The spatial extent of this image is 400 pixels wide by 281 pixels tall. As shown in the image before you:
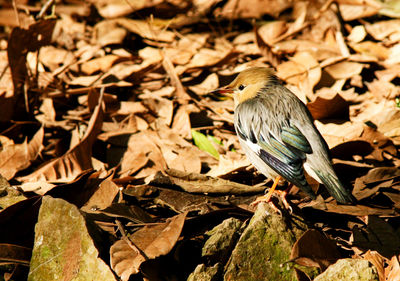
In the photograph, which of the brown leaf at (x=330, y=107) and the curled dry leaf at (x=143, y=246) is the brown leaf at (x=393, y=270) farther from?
the brown leaf at (x=330, y=107)

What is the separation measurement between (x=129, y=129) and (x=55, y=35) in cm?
246

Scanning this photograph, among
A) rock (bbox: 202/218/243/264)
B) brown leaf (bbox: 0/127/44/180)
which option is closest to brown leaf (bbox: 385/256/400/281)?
rock (bbox: 202/218/243/264)

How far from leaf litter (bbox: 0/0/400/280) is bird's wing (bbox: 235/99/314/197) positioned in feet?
1.22

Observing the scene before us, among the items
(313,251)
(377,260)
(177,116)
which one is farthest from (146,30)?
(377,260)

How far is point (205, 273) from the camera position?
3.91 m

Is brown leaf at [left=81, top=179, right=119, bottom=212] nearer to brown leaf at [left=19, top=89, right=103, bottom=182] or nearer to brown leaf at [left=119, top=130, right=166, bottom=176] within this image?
brown leaf at [left=19, top=89, right=103, bottom=182]

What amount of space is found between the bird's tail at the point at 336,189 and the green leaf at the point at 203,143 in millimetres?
1614

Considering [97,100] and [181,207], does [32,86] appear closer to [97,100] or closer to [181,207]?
[97,100]

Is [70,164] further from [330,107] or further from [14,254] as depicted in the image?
[330,107]

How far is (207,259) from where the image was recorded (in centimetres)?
399

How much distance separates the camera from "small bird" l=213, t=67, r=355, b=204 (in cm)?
458

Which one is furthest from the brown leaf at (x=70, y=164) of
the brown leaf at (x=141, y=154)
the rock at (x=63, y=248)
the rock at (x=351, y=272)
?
the rock at (x=351, y=272)

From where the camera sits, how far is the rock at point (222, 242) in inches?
157

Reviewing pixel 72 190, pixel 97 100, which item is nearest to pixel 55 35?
pixel 97 100
